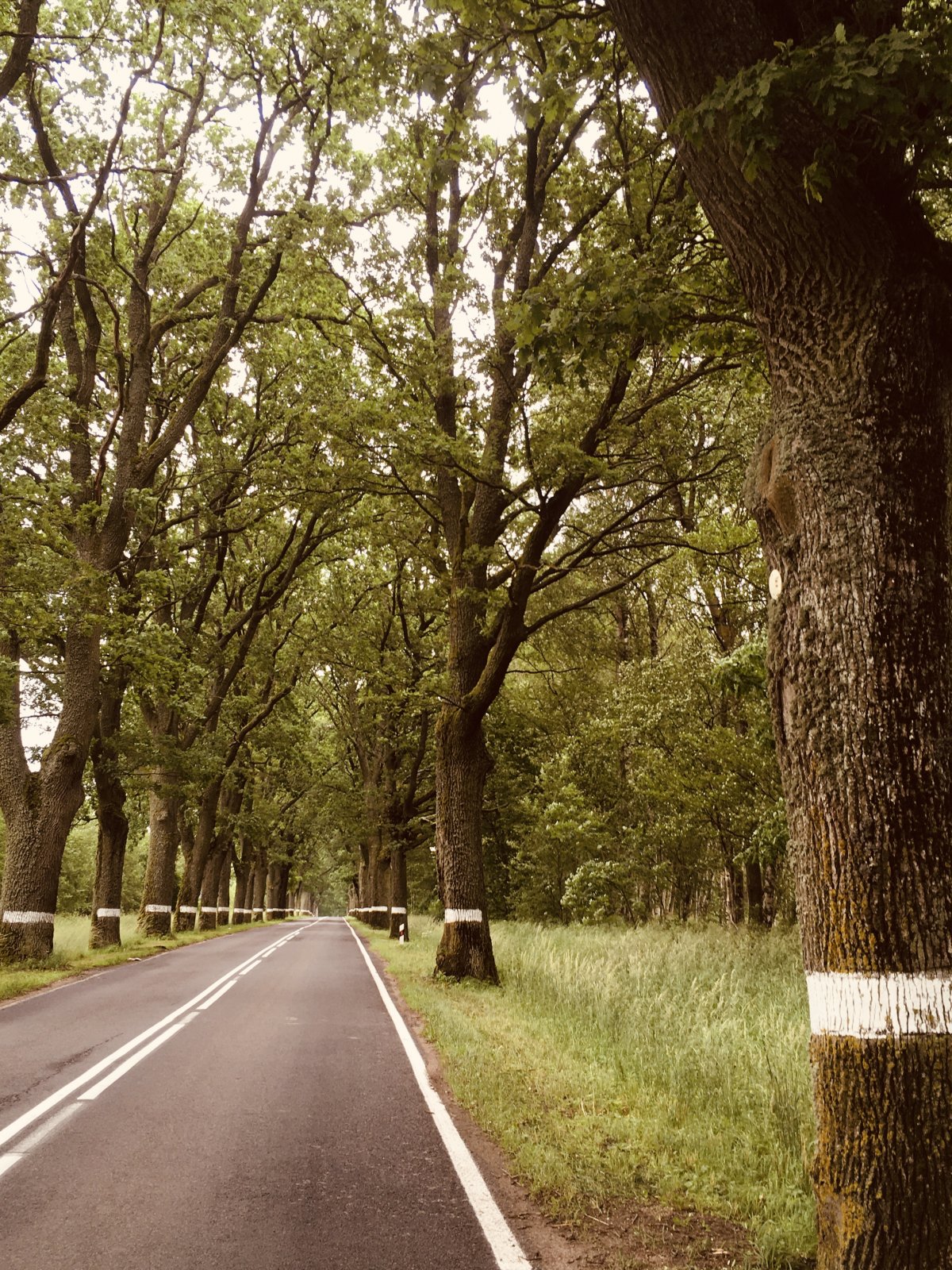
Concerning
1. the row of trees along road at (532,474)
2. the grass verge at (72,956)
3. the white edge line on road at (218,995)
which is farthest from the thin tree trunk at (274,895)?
the white edge line on road at (218,995)

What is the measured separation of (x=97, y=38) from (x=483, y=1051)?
16065 millimetres

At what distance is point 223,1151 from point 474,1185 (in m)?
1.85

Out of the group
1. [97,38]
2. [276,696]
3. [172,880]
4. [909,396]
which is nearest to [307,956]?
[172,880]

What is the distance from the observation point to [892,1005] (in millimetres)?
3334

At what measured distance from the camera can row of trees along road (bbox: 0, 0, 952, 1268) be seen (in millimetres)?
3562

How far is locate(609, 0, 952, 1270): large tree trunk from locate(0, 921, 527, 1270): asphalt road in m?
2.01

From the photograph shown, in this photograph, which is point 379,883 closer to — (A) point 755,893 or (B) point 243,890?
(B) point 243,890

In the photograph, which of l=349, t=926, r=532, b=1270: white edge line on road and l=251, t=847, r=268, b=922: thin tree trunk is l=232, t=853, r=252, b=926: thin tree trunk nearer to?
l=251, t=847, r=268, b=922: thin tree trunk

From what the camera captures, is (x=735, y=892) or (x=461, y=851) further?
(x=735, y=892)

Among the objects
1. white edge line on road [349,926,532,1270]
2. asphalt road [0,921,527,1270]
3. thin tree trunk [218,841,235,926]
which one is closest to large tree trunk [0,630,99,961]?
asphalt road [0,921,527,1270]

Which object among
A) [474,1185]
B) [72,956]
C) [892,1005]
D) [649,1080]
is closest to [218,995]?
[72,956]

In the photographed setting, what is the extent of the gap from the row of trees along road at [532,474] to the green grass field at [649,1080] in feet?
5.12

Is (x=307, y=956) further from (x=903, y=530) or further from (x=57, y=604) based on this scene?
(x=903, y=530)

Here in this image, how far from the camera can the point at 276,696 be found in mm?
30188
